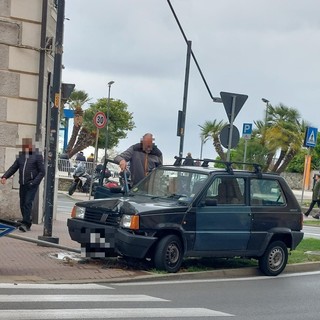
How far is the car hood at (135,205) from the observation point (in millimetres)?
12555

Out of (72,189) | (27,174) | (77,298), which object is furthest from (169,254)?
(72,189)

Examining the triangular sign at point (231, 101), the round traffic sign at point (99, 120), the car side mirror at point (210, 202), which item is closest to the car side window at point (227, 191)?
the car side mirror at point (210, 202)

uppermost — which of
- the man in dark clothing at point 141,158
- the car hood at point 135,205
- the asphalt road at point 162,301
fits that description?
the man in dark clothing at point 141,158

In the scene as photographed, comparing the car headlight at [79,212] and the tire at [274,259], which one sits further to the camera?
the tire at [274,259]

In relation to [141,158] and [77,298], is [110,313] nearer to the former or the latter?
[77,298]

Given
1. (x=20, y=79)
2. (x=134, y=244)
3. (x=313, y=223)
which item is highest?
(x=20, y=79)

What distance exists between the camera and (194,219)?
42.7ft

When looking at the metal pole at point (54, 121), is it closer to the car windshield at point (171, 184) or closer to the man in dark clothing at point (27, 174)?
the car windshield at point (171, 184)

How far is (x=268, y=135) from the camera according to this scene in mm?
58031

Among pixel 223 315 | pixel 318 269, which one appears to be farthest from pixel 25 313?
pixel 318 269

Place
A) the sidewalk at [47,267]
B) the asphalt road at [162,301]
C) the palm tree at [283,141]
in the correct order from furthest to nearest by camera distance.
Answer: the palm tree at [283,141] < the sidewalk at [47,267] < the asphalt road at [162,301]

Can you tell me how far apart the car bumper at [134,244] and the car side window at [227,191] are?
1481mm

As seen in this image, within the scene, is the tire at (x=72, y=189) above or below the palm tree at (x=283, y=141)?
below

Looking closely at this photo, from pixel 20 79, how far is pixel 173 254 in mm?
7003
